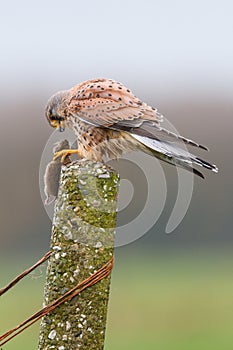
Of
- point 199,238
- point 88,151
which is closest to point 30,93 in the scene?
point 199,238

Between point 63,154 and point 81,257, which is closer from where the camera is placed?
point 81,257

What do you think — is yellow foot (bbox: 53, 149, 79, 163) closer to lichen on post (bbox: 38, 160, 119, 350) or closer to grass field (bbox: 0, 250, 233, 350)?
lichen on post (bbox: 38, 160, 119, 350)

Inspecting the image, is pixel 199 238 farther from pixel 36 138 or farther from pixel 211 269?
pixel 36 138

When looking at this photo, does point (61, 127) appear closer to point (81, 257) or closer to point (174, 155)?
point (174, 155)

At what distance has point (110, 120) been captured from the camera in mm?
3566

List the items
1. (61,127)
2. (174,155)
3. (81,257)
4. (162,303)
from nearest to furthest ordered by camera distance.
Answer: (81,257), (174,155), (61,127), (162,303)

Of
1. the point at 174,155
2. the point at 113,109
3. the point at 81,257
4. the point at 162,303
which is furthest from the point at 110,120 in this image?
the point at 162,303

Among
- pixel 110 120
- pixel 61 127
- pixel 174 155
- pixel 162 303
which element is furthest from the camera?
pixel 162 303

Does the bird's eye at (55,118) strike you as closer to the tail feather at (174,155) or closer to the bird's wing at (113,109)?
the bird's wing at (113,109)

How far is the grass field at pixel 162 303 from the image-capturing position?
38.1 feet

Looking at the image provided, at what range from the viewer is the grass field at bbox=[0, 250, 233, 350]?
11.6 meters

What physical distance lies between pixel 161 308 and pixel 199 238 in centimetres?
239

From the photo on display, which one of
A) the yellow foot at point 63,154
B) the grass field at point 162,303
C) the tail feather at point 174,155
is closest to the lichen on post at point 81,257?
the yellow foot at point 63,154

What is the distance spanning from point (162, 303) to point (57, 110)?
1070 centimetres
